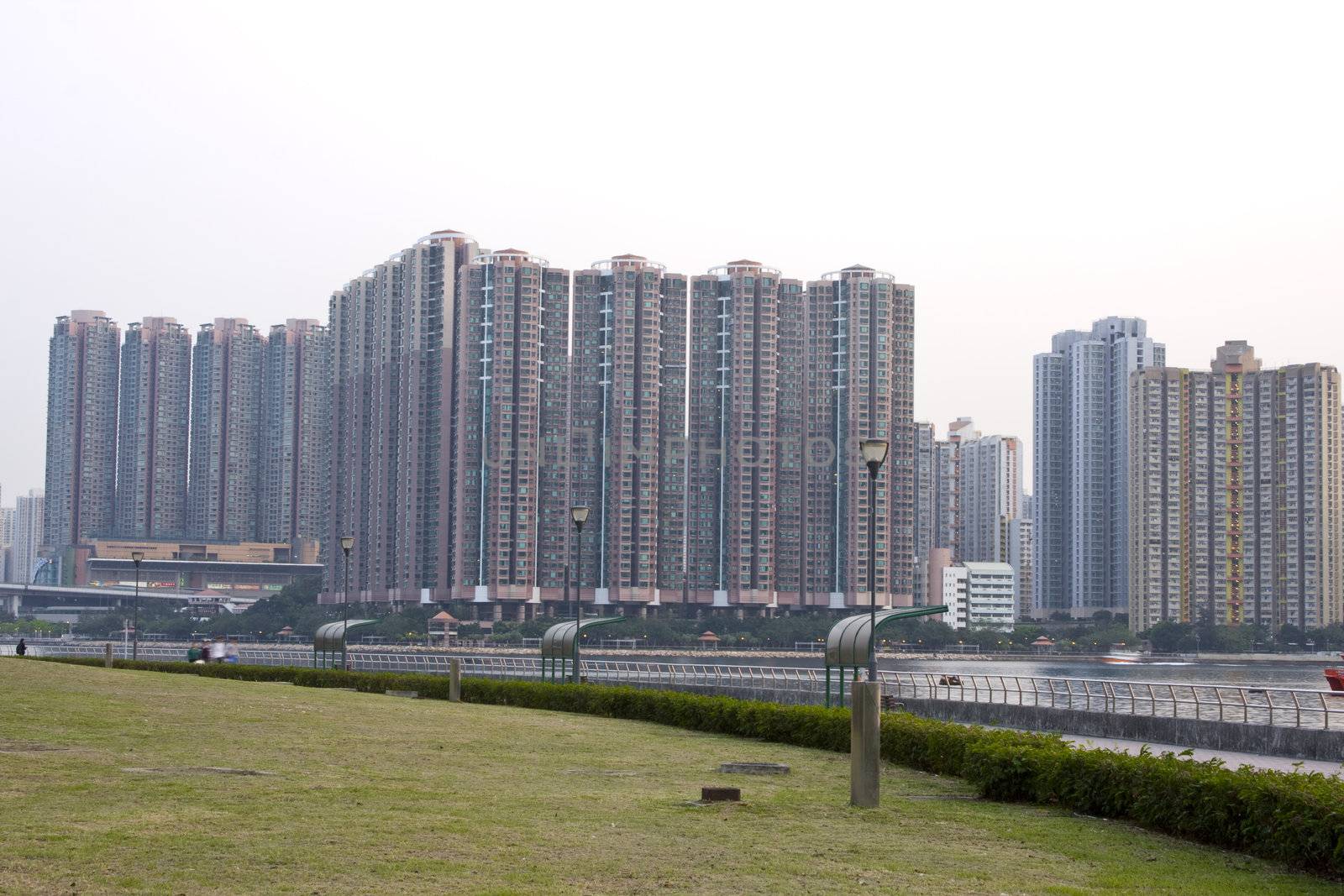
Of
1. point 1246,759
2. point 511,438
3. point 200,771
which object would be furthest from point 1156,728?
point 511,438

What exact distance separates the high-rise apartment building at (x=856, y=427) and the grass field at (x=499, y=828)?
138 meters

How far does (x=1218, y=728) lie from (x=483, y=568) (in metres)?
127

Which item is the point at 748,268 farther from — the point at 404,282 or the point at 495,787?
the point at 495,787

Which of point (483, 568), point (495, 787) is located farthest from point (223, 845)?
point (483, 568)

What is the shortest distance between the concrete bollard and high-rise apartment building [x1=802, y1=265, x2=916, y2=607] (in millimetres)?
141197

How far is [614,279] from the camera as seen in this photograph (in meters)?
161

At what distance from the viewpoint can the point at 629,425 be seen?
158 m

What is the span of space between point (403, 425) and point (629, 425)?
73.3 ft

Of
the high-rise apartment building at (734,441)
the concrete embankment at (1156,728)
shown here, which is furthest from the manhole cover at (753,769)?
the high-rise apartment building at (734,441)

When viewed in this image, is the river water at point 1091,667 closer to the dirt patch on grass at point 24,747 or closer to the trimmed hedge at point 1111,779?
the trimmed hedge at point 1111,779

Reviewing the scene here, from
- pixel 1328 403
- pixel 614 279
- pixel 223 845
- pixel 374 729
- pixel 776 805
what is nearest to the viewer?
pixel 223 845

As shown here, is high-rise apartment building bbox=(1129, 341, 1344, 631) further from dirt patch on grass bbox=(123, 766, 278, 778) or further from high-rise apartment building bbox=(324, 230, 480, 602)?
dirt patch on grass bbox=(123, 766, 278, 778)

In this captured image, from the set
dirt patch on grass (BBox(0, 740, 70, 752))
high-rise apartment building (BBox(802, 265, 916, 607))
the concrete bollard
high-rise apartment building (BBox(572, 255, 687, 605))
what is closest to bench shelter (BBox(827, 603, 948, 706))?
the concrete bollard

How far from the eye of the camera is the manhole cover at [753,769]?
60.4 feet
